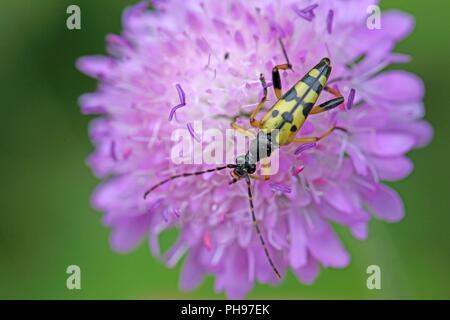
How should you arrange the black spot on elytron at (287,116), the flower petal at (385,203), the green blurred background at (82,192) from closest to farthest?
the black spot on elytron at (287,116)
the flower petal at (385,203)
the green blurred background at (82,192)

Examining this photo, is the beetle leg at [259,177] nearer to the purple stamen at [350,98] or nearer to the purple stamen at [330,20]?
the purple stamen at [350,98]

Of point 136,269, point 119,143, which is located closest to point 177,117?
point 119,143

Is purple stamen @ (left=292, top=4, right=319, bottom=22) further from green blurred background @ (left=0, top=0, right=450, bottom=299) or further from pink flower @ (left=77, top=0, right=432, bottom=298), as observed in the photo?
green blurred background @ (left=0, top=0, right=450, bottom=299)

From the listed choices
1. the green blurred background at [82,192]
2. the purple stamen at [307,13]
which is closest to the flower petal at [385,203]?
the green blurred background at [82,192]

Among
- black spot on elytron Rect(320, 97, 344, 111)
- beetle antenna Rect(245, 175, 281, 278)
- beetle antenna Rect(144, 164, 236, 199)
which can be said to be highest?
black spot on elytron Rect(320, 97, 344, 111)

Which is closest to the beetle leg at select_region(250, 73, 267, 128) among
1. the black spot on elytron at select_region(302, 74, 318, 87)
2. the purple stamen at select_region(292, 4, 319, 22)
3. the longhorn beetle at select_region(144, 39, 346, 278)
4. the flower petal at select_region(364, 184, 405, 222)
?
the longhorn beetle at select_region(144, 39, 346, 278)

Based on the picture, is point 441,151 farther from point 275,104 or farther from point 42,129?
point 42,129

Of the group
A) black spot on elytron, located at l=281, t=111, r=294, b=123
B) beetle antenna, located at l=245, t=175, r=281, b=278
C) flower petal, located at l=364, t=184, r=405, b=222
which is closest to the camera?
black spot on elytron, located at l=281, t=111, r=294, b=123
